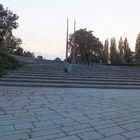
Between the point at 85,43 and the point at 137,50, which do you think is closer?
the point at 137,50

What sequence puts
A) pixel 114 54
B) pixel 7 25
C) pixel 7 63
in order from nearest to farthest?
1. pixel 7 63
2. pixel 7 25
3. pixel 114 54

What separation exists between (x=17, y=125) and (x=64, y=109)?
234 cm

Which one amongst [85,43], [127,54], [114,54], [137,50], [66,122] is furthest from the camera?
[114,54]

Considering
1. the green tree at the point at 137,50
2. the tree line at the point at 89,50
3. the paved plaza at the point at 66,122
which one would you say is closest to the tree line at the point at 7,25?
the tree line at the point at 89,50

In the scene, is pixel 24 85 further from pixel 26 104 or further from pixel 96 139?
pixel 96 139

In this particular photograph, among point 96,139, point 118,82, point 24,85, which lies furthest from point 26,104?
point 118,82

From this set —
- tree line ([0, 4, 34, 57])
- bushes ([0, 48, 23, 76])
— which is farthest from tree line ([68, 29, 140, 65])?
bushes ([0, 48, 23, 76])

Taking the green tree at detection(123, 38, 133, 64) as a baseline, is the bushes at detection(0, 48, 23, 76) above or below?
below

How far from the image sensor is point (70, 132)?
5.57 meters

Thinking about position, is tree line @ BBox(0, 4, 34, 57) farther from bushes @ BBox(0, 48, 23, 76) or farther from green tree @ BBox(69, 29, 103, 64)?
green tree @ BBox(69, 29, 103, 64)

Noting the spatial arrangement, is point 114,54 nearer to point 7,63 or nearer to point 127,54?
point 127,54

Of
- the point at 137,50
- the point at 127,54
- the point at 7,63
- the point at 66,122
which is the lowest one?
the point at 66,122

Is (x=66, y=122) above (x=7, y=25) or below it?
below

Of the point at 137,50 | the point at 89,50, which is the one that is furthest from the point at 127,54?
the point at 89,50
